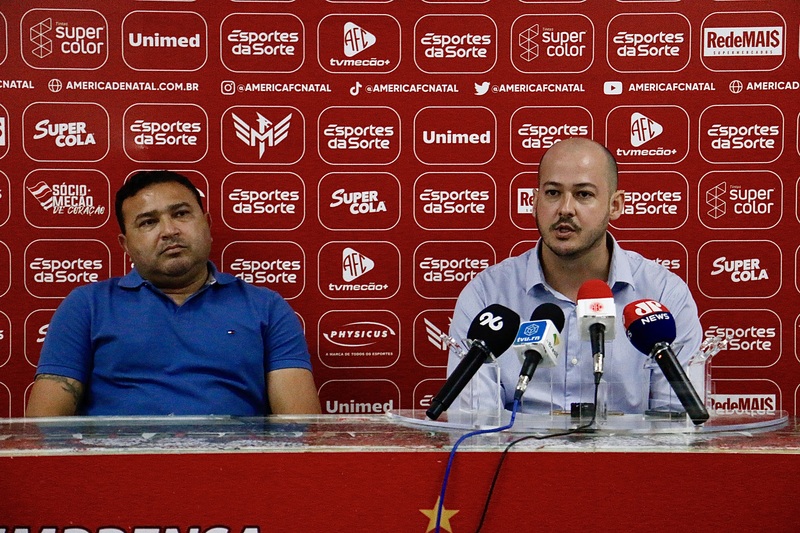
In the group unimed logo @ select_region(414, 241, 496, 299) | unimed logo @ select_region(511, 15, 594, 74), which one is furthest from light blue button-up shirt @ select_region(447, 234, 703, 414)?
unimed logo @ select_region(511, 15, 594, 74)

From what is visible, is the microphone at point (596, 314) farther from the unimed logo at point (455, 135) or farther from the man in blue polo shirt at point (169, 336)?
the unimed logo at point (455, 135)

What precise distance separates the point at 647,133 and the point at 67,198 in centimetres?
189

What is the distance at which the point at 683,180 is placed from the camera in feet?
9.36

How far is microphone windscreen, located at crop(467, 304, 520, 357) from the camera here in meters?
1.56

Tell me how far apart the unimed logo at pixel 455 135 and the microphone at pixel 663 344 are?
52.7 inches

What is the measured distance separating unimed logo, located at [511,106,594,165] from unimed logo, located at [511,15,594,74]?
129 millimetres

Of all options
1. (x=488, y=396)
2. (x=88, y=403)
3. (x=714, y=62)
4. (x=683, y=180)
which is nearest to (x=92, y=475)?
(x=488, y=396)

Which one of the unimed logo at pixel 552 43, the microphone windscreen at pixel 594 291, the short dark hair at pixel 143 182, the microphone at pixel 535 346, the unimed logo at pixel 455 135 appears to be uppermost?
the unimed logo at pixel 552 43

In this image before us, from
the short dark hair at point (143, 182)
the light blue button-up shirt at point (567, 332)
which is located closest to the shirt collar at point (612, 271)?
the light blue button-up shirt at point (567, 332)

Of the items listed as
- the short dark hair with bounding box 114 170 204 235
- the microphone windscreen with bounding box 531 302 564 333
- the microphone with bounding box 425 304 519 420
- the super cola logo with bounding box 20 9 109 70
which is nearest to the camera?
the microphone with bounding box 425 304 519 420

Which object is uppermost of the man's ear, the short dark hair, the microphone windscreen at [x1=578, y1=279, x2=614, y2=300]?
the short dark hair

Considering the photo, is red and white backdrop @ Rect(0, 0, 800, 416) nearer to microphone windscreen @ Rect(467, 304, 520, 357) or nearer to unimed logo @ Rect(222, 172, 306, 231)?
unimed logo @ Rect(222, 172, 306, 231)

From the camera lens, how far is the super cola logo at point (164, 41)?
2830 mm

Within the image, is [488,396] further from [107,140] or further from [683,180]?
[107,140]
